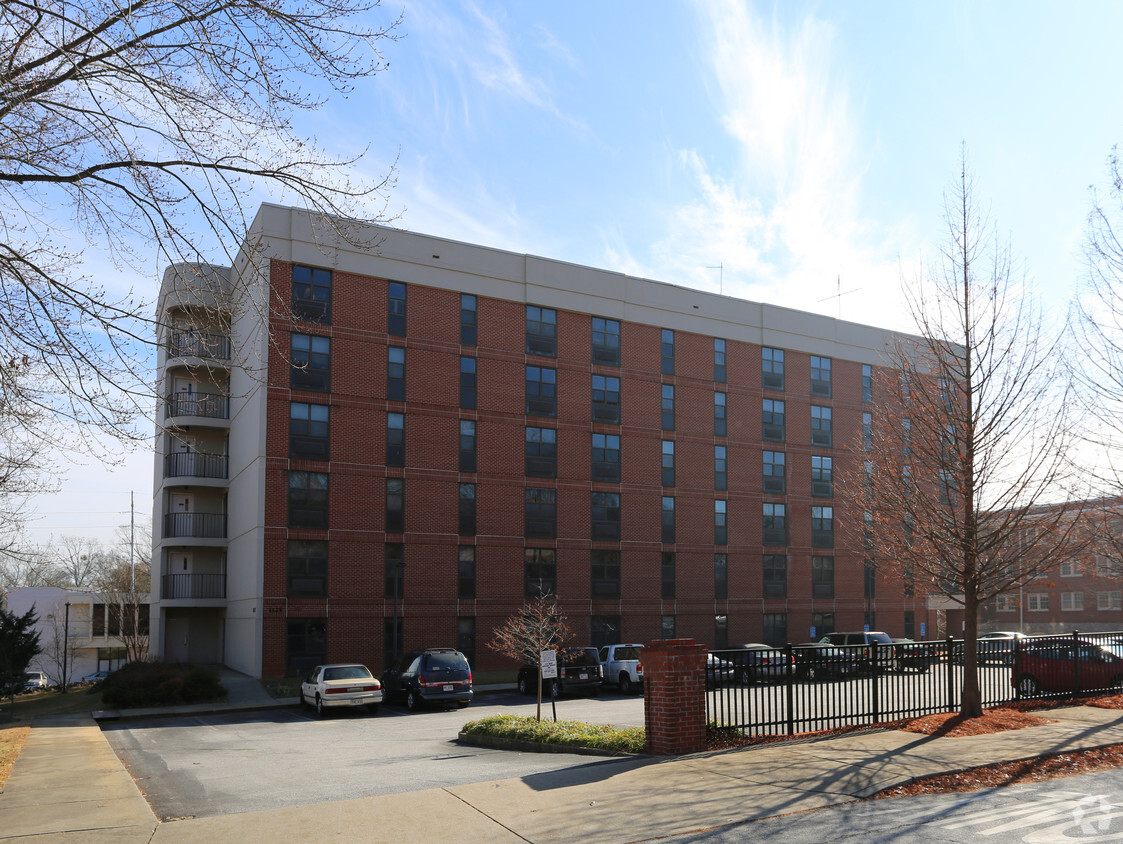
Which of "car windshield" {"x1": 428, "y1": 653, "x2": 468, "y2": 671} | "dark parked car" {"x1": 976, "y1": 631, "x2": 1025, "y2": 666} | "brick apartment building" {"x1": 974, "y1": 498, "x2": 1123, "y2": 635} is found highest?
"dark parked car" {"x1": 976, "y1": 631, "x2": 1025, "y2": 666}

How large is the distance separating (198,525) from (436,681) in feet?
71.4

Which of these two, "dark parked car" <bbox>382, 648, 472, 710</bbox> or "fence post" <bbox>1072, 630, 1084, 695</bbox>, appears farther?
"dark parked car" <bbox>382, 648, 472, 710</bbox>

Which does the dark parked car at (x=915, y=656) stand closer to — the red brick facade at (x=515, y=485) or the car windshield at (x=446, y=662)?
the car windshield at (x=446, y=662)

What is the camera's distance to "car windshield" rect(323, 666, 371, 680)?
26.6 metres

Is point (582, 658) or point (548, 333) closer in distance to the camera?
point (582, 658)

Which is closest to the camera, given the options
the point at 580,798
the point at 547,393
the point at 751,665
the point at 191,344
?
the point at 580,798

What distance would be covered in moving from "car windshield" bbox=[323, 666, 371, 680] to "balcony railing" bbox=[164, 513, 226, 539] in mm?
18680

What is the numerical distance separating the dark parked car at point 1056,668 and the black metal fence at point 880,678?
0.02 metres

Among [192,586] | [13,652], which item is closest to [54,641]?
[192,586]

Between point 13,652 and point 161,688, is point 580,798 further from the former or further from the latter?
point 13,652

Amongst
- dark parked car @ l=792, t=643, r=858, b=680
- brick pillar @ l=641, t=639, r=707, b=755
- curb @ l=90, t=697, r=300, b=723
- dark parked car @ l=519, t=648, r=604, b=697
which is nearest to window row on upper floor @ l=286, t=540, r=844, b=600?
curb @ l=90, t=697, r=300, b=723

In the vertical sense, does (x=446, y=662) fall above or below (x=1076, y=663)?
below

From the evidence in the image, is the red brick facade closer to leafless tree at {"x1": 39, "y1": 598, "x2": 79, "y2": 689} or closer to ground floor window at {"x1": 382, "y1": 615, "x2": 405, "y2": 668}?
ground floor window at {"x1": 382, "y1": 615, "x2": 405, "y2": 668}

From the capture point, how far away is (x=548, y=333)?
43.8 m
